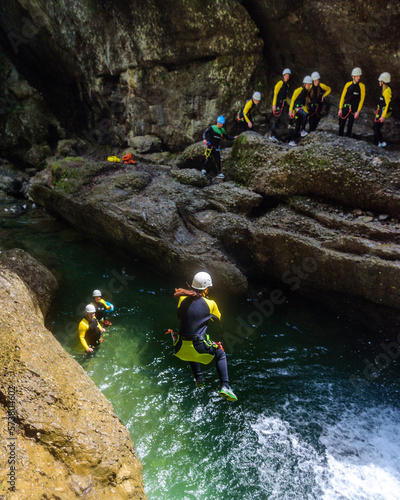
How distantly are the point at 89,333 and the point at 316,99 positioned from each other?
11043 millimetres

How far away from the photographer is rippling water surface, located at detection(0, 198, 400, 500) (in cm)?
510

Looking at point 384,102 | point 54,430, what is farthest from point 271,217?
point 54,430

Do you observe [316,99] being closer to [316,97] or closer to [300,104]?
[316,97]

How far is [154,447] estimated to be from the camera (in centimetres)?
544

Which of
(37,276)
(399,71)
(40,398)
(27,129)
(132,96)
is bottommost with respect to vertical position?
(37,276)

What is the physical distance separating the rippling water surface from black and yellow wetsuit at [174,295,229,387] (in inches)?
45.3

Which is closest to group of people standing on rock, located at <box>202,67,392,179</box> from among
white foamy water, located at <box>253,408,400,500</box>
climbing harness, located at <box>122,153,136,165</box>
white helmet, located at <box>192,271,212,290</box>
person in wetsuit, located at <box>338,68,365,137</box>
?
person in wetsuit, located at <box>338,68,365,137</box>

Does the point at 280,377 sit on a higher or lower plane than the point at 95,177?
lower

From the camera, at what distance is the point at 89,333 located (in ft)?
25.3

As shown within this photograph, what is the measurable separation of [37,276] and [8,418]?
632 cm

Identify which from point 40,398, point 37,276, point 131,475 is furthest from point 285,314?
point 37,276

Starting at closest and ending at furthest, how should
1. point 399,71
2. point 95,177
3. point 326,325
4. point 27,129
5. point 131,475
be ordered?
point 131,475
point 326,325
point 399,71
point 95,177
point 27,129

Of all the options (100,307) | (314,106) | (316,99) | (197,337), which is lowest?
(100,307)

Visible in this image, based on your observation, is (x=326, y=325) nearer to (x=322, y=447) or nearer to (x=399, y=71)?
(x=322, y=447)
